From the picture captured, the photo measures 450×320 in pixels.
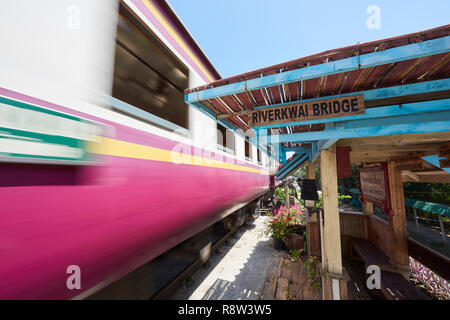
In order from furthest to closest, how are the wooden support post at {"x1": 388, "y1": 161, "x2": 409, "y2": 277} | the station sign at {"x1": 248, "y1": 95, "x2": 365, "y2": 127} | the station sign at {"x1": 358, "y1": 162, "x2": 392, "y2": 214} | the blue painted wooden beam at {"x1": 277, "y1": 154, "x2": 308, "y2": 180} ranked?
the blue painted wooden beam at {"x1": 277, "y1": 154, "x2": 308, "y2": 180}, the station sign at {"x1": 358, "y1": 162, "x2": 392, "y2": 214}, the wooden support post at {"x1": 388, "y1": 161, "x2": 409, "y2": 277}, the station sign at {"x1": 248, "y1": 95, "x2": 365, "y2": 127}

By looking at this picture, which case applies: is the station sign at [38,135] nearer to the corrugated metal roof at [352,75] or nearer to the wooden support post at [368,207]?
the corrugated metal roof at [352,75]

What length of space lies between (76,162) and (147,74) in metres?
2.32

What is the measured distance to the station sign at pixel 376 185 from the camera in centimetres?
386

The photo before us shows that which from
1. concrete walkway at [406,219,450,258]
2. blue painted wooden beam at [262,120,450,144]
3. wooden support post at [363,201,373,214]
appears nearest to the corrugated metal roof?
blue painted wooden beam at [262,120,450,144]

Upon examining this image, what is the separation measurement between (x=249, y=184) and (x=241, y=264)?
1.77 meters

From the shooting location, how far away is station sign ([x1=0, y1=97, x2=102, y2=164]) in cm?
68

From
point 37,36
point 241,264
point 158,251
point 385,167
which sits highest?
point 37,36

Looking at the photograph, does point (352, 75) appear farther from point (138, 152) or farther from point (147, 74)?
point (147, 74)

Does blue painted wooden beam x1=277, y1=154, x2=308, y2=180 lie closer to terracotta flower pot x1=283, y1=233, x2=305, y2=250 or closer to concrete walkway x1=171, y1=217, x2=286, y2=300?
terracotta flower pot x1=283, y1=233, x2=305, y2=250

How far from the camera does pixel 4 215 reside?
671 mm

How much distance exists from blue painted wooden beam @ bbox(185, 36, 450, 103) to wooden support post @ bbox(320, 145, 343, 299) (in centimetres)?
144

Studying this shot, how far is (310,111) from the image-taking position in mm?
1657
